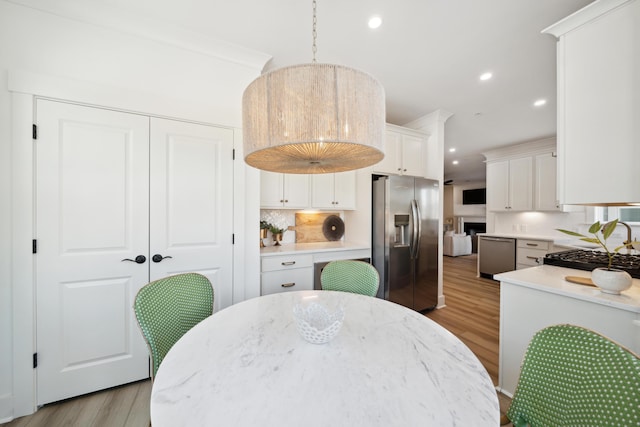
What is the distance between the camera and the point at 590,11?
4.89 feet

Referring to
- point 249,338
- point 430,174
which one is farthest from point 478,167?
point 249,338

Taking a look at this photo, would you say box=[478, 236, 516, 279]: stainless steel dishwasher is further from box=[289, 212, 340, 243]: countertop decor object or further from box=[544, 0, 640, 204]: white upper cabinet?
box=[289, 212, 340, 243]: countertop decor object

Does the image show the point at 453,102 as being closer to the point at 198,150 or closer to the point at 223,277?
the point at 198,150

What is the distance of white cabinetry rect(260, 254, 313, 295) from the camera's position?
7.64 ft

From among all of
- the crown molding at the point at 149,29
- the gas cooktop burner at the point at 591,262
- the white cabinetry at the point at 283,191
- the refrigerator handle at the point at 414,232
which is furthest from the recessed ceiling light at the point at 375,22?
the gas cooktop burner at the point at 591,262

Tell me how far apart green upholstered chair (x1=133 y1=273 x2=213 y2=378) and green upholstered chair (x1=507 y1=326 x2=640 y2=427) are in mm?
1503

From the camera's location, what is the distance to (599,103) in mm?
1500

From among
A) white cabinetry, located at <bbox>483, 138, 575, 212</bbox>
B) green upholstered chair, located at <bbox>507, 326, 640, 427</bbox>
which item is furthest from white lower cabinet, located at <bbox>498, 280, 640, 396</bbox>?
white cabinetry, located at <bbox>483, 138, 575, 212</bbox>

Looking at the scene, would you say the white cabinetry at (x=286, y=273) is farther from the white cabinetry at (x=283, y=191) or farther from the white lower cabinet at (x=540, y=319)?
the white lower cabinet at (x=540, y=319)

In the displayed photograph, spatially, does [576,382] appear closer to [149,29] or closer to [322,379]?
[322,379]

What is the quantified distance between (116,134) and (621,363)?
2.71 metres

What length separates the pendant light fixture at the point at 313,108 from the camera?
867 mm

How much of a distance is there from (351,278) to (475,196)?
8273mm

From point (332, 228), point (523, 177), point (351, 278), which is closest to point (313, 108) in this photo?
point (351, 278)
